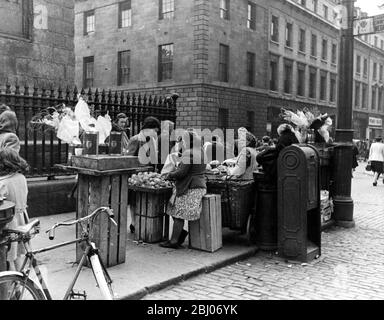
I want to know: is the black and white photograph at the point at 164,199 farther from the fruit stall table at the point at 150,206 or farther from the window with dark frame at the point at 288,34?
the window with dark frame at the point at 288,34

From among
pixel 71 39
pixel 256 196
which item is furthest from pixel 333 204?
pixel 71 39

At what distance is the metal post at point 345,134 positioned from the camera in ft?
29.4

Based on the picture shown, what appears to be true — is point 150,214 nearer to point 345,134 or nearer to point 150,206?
point 150,206

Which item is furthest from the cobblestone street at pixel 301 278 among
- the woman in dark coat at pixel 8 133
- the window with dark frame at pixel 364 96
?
the window with dark frame at pixel 364 96

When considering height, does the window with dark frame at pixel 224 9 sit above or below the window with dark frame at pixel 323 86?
above

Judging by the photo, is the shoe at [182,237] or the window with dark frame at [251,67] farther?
the window with dark frame at [251,67]

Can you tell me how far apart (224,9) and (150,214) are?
893 inches

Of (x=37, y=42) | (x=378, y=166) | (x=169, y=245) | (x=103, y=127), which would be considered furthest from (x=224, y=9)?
(x=169, y=245)

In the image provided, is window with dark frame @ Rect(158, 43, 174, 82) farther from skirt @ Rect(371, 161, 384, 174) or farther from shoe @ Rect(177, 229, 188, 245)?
shoe @ Rect(177, 229, 188, 245)

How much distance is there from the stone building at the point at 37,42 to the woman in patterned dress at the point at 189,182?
19.9 feet
